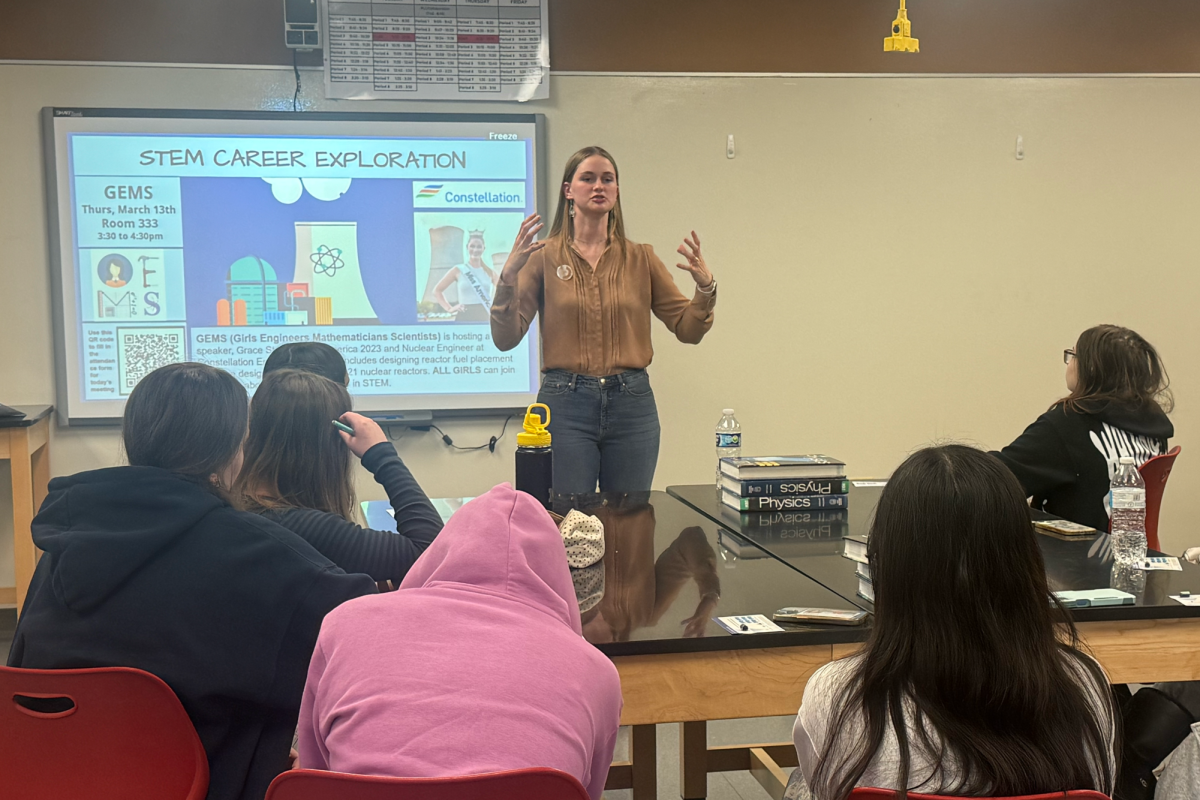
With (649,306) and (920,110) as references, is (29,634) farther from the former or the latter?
(920,110)

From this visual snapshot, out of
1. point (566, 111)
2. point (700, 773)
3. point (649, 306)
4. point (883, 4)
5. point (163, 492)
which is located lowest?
point (700, 773)

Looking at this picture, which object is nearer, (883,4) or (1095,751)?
(1095,751)

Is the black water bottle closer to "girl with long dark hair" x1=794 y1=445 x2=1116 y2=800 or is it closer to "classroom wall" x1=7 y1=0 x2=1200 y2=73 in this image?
"girl with long dark hair" x1=794 y1=445 x2=1116 y2=800

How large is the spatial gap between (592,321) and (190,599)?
1752 mm

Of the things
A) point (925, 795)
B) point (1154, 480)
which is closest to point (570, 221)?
point (1154, 480)

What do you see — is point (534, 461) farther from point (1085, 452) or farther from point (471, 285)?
point (471, 285)

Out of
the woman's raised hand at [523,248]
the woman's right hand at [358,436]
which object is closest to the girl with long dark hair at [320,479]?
the woman's right hand at [358,436]

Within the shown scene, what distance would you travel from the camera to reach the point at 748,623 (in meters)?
1.56

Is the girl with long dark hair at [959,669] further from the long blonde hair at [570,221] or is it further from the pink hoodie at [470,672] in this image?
the long blonde hair at [570,221]

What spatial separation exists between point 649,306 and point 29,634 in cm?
202

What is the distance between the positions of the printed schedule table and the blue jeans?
5.43 feet

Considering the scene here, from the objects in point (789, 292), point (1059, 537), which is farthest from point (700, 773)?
point (789, 292)

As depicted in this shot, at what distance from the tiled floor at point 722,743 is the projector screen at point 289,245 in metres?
1.70

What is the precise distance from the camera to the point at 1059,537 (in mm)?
2139
